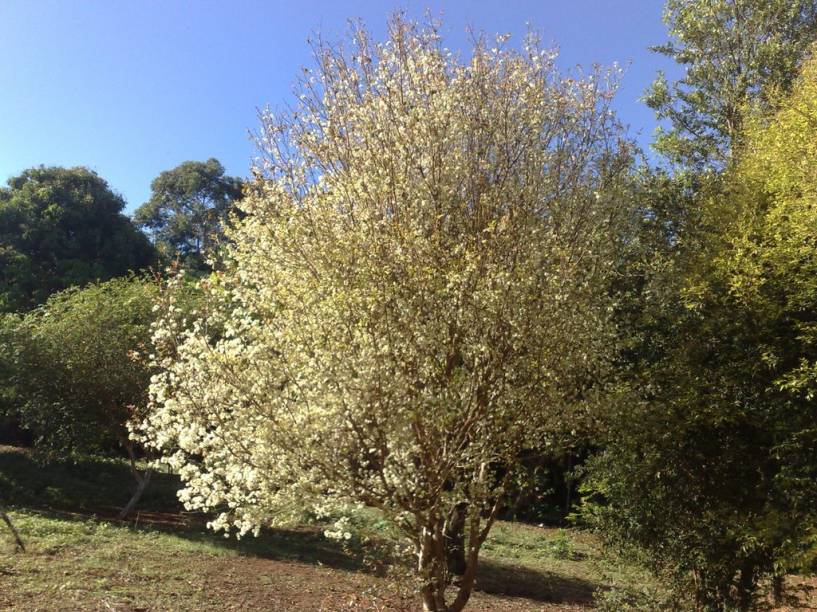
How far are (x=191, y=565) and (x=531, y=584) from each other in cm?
622

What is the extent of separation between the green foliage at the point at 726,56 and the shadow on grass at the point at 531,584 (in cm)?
946

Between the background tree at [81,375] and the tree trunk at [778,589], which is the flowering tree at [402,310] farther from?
the background tree at [81,375]

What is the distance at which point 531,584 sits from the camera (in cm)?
1216

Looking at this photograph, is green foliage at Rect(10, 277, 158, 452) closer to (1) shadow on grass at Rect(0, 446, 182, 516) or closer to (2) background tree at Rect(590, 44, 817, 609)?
(1) shadow on grass at Rect(0, 446, 182, 516)

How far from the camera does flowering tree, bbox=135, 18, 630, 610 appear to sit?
4.82 meters

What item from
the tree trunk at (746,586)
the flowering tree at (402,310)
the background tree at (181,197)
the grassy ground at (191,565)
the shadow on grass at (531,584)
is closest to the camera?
the flowering tree at (402,310)

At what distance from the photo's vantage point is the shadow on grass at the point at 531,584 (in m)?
11.2

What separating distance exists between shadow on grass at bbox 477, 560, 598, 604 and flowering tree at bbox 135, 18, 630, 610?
5.67m

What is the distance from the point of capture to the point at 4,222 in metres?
26.1

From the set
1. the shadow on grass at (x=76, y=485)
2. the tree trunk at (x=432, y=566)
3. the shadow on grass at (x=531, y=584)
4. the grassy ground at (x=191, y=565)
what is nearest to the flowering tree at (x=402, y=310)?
the tree trunk at (x=432, y=566)

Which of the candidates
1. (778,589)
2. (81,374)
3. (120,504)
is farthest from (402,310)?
(120,504)

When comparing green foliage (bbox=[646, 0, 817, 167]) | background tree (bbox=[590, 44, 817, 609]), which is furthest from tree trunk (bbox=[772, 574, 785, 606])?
green foliage (bbox=[646, 0, 817, 167])

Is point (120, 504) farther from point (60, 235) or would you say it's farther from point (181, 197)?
point (181, 197)

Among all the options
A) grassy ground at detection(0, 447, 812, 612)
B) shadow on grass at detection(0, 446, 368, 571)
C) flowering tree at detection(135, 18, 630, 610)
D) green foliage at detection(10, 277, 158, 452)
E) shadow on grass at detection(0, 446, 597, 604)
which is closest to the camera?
flowering tree at detection(135, 18, 630, 610)
